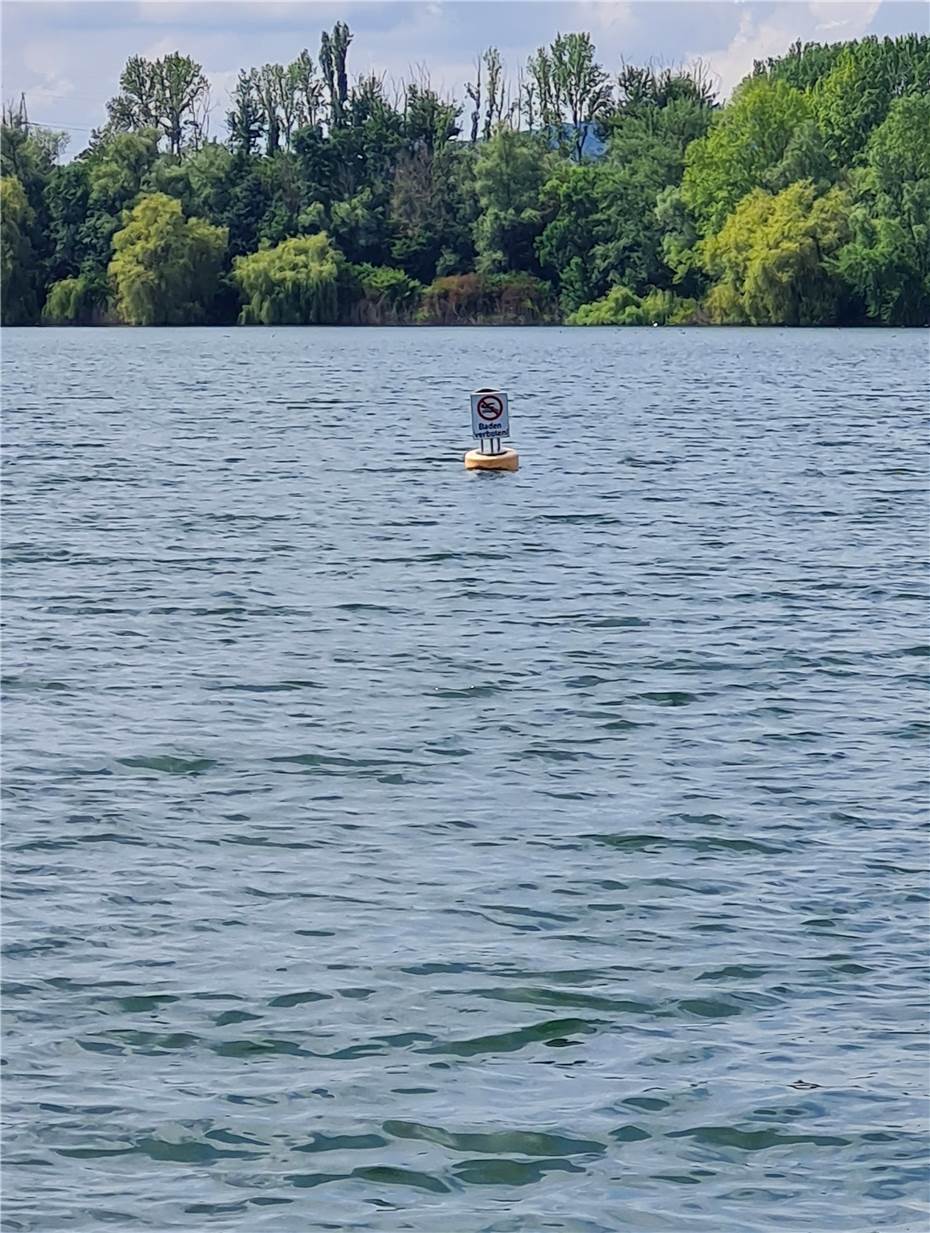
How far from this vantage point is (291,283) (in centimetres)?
12562

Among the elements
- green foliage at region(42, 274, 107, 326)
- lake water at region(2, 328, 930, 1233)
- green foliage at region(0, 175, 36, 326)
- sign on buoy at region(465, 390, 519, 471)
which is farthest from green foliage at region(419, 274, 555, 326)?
lake water at region(2, 328, 930, 1233)

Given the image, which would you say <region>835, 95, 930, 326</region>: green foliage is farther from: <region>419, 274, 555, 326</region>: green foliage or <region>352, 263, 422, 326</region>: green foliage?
<region>352, 263, 422, 326</region>: green foliage

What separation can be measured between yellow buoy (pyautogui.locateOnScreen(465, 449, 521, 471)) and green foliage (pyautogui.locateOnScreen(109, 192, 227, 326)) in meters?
84.9

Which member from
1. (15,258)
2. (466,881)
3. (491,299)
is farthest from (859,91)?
(466,881)

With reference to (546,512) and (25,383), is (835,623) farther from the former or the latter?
(25,383)

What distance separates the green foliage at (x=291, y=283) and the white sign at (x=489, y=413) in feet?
279

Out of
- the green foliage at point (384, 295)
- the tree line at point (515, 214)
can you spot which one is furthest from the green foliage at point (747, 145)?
the green foliage at point (384, 295)

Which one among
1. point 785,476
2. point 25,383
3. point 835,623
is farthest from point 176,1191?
point 25,383

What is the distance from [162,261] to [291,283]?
720cm

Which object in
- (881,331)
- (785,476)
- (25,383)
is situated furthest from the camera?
(881,331)

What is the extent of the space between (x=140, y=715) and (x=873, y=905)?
7.15 m

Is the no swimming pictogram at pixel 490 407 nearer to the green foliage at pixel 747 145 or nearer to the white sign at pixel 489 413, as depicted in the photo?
the white sign at pixel 489 413

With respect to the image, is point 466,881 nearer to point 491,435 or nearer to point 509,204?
point 491,435

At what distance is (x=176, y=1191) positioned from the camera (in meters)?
9.10
